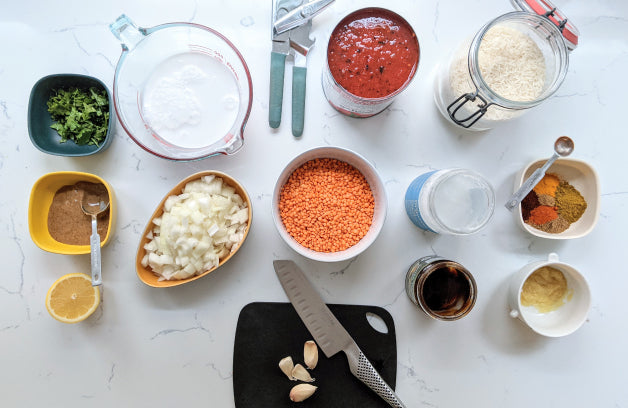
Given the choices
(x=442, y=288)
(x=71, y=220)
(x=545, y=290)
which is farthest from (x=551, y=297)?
(x=71, y=220)

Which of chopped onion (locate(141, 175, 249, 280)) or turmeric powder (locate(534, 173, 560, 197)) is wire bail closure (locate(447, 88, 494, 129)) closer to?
turmeric powder (locate(534, 173, 560, 197))

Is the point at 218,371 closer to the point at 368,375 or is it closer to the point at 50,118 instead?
the point at 368,375

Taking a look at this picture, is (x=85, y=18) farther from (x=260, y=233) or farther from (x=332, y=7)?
(x=260, y=233)

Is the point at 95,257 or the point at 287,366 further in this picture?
the point at 287,366

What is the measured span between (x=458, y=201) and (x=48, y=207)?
131 centimetres

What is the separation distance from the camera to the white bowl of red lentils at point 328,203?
1.18m

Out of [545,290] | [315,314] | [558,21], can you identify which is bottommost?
[315,314]

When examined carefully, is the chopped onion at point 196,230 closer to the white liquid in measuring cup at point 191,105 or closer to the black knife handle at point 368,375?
the white liquid in measuring cup at point 191,105

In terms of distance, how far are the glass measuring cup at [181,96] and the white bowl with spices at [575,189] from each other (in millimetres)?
971

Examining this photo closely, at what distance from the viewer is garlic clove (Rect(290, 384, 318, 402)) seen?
1.21m

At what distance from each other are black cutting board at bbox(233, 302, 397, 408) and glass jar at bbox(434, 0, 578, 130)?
0.75m

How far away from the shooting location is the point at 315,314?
1.23 metres

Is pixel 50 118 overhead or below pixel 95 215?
overhead

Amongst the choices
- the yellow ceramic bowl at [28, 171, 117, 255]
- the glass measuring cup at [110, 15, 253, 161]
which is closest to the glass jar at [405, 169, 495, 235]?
the glass measuring cup at [110, 15, 253, 161]
